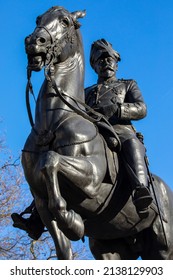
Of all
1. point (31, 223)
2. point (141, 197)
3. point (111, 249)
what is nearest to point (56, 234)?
point (31, 223)

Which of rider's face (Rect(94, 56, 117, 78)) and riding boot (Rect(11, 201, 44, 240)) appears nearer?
riding boot (Rect(11, 201, 44, 240))

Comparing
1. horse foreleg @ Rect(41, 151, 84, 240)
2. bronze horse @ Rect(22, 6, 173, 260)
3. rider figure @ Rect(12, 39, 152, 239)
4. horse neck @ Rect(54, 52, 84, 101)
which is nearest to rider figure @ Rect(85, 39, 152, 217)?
rider figure @ Rect(12, 39, 152, 239)

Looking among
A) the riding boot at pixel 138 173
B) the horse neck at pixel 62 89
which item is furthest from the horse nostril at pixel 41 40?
the riding boot at pixel 138 173

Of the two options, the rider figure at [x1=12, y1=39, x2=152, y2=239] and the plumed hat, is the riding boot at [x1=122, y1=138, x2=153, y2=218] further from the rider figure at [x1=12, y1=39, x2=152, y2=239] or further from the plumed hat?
the plumed hat

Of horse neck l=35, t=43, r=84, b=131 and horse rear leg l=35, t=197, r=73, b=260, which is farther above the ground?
horse neck l=35, t=43, r=84, b=131

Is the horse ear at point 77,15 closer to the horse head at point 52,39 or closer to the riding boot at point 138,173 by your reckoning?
the horse head at point 52,39

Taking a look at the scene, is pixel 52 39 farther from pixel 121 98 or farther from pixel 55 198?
pixel 55 198

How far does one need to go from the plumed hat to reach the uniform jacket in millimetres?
316

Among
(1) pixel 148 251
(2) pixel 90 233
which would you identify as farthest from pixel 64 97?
(1) pixel 148 251

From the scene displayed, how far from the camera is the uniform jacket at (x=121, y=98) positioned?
570 cm


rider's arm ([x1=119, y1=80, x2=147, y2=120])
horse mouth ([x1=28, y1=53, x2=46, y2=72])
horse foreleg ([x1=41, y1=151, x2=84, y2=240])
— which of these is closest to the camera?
horse foreleg ([x1=41, y1=151, x2=84, y2=240])

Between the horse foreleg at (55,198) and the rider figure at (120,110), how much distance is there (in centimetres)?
80

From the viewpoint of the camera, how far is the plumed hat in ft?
20.9

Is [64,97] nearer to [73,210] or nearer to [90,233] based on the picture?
[73,210]
